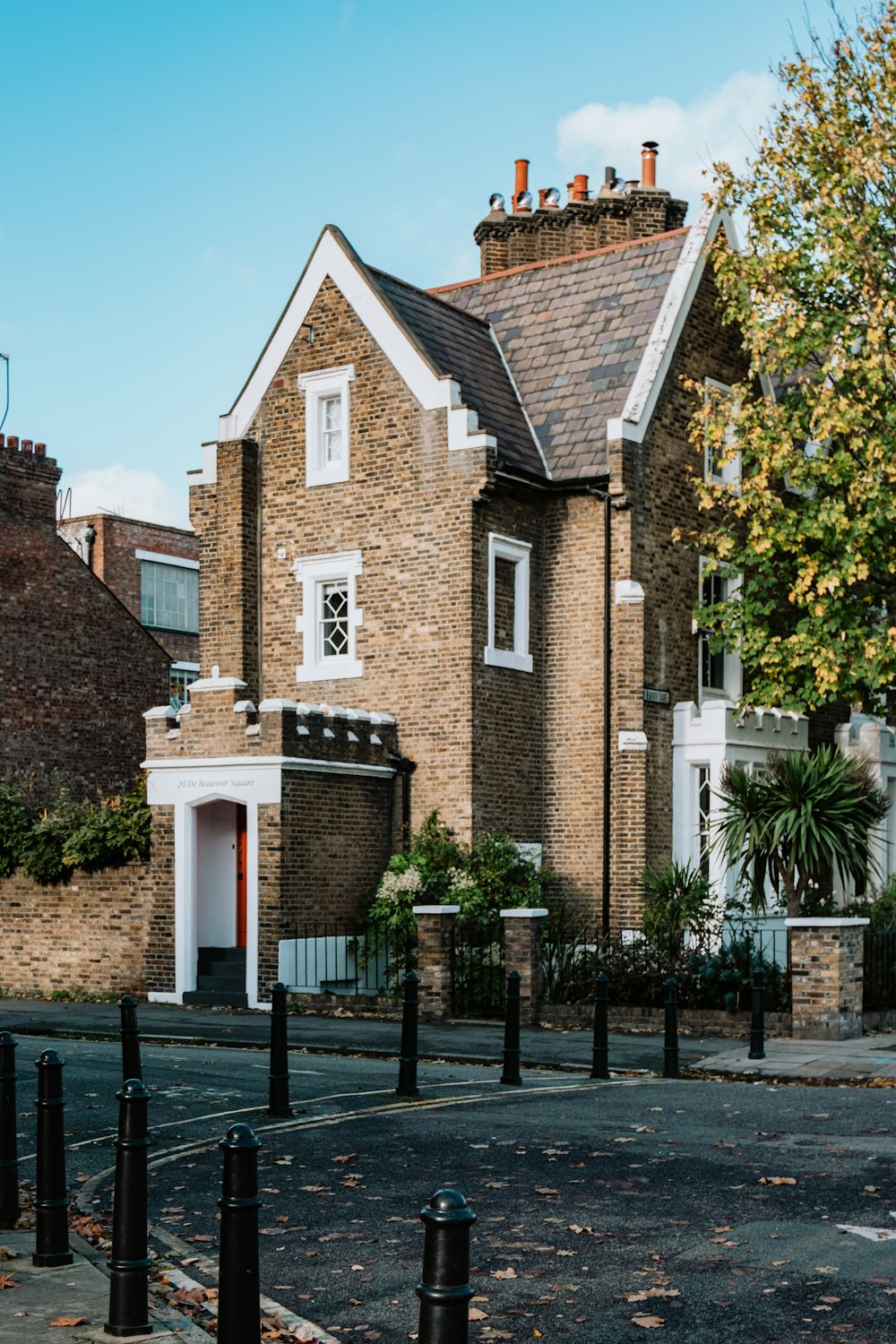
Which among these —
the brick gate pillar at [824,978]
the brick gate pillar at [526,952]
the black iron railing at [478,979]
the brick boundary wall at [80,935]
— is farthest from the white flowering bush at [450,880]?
the brick gate pillar at [824,978]

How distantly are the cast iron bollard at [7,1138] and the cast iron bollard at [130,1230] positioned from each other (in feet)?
6.50

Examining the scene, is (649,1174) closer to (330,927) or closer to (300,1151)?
(300,1151)

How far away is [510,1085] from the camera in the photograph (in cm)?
1476

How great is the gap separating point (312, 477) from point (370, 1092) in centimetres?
1550

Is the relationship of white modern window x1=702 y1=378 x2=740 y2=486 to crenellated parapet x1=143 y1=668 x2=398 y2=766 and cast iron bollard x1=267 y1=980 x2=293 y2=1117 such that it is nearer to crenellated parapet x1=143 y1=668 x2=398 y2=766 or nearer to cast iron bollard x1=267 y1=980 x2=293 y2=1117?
crenellated parapet x1=143 y1=668 x2=398 y2=766

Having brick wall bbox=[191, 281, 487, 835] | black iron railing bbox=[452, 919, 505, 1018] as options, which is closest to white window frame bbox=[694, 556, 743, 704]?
brick wall bbox=[191, 281, 487, 835]

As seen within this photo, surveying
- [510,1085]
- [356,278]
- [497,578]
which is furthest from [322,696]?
[510,1085]

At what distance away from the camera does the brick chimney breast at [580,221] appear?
3259 centimetres

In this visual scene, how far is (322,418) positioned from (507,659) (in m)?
5.44

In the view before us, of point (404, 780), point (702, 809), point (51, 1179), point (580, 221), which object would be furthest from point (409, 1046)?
point (580, 221)

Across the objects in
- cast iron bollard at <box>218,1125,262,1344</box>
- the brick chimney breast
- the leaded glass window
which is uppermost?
the brick chimney breast

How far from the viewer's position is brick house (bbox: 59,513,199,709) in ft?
143

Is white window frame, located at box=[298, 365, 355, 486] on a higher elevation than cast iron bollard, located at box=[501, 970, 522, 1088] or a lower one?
higher

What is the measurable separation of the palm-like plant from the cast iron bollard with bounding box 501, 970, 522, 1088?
7090 millimetres
